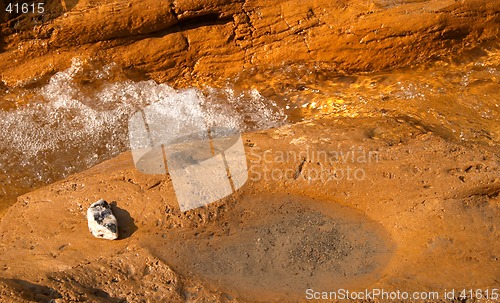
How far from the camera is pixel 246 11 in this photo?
5242 mm

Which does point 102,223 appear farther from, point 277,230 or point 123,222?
point 277,230

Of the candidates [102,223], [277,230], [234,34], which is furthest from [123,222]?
[234,34]

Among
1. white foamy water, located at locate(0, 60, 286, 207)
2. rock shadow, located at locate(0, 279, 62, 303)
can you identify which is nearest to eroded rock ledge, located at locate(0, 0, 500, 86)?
white foamy water, located at locate(0, 60, 286, 207)

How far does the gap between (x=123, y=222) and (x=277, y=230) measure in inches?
35.7

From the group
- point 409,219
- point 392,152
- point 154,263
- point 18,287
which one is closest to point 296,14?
point 392,152

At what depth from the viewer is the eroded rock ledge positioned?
16.5 ft

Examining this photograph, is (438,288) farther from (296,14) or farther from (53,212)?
(296,14)

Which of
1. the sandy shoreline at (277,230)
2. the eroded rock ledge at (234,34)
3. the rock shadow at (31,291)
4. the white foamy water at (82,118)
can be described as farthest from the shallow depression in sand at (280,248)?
the eroded rock ledge at (234,34)

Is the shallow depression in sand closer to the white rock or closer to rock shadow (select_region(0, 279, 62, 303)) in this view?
the white rock

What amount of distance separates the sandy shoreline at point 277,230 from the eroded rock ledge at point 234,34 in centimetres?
166

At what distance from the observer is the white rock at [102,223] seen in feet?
10.2

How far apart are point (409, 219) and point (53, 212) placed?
213cm

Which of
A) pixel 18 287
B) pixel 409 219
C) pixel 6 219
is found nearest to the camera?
pixel 18 287

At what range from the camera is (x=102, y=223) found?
3.13 meters
